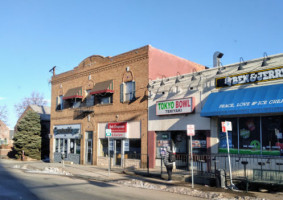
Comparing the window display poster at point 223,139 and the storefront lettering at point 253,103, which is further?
the window display poster at point 223,139

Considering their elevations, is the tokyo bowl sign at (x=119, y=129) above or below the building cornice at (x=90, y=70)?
below

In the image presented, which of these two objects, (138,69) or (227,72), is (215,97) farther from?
(138,69)

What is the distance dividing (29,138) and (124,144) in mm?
16835

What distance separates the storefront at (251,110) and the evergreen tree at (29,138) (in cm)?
2437

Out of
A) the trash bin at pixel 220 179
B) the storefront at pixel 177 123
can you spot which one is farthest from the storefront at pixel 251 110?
the trash bin at pixel 220 179

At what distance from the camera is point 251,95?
14.3m

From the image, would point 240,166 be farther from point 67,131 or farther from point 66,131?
point 66,131

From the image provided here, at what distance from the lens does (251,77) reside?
588 inches

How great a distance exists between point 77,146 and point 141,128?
880 centimetres

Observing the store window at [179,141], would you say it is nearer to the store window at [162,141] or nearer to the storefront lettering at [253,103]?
the store window at [162,141]

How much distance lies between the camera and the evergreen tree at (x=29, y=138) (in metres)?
33.6

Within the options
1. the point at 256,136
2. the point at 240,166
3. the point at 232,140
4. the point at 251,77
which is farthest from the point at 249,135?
the point at 251,77

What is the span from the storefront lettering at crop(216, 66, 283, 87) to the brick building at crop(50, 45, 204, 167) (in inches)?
182

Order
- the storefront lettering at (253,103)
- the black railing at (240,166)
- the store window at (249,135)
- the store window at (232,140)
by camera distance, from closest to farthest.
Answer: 1. the black railing at (240,166)
2. the storefront lettering at (253,103)
3. the store window at (249,135)
4. the store window at (232,140)
